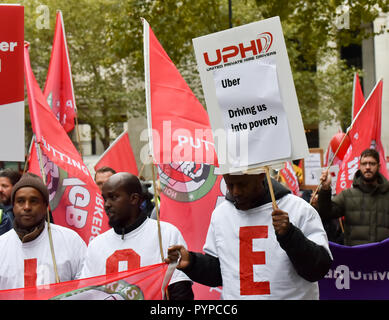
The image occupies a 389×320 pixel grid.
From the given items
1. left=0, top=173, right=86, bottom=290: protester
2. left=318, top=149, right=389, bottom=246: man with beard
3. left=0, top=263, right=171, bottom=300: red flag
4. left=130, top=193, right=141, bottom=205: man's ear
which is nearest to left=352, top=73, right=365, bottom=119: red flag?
left=318, top=149, right=389, bottom=246: man with beard

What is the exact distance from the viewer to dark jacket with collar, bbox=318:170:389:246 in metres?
5.83

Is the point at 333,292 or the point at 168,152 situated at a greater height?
the point at 168,152

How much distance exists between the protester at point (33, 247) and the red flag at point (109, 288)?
0.64 m

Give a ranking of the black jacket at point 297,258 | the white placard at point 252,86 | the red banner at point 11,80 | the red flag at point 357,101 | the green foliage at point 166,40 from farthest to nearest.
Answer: the green foliage at point 166,40, the red flag at point 357,101, the red banner at point 11,80, the white placard at point 252,86, the black jacket at point 297,258

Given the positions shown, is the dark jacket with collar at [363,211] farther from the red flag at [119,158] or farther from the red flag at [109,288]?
the red flag at [109,288]

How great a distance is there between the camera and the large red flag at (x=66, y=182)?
4.94 metres

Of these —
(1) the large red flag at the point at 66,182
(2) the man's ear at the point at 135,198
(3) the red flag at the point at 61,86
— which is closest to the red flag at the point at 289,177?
(3) the red flag at the point at 61,86

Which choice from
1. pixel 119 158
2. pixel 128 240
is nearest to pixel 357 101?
pixel 119 158

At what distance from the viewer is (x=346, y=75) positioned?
25.8 m

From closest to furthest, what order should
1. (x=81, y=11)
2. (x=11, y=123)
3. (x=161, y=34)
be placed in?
(x=11, y=123) < (x=161, y=34) < (x=81, y=11)

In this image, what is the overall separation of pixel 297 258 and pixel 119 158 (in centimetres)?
479
